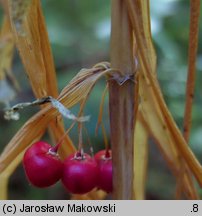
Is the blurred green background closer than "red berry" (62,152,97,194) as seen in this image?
No

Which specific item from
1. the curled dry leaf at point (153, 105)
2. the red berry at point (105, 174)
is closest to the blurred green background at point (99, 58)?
the curled dry leaf at point (153, 105)

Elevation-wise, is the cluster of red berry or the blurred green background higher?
the blurred green background

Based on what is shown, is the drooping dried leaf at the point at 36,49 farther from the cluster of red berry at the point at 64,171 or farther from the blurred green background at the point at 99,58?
the blurred green background at the point at 99,58

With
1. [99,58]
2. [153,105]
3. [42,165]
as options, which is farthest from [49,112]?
[99,58]

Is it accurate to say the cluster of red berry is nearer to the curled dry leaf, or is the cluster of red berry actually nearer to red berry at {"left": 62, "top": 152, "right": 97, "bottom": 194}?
red berry at {"left": 62, "top": 152, "right": 97, "bottom": 194}

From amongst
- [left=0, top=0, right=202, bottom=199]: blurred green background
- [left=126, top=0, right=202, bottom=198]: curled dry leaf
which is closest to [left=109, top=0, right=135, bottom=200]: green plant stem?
[left=126, top=0, right=202, bottom=198]: curled dry leaf

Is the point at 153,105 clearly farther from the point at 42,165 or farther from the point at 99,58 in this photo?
the point at 99,58
